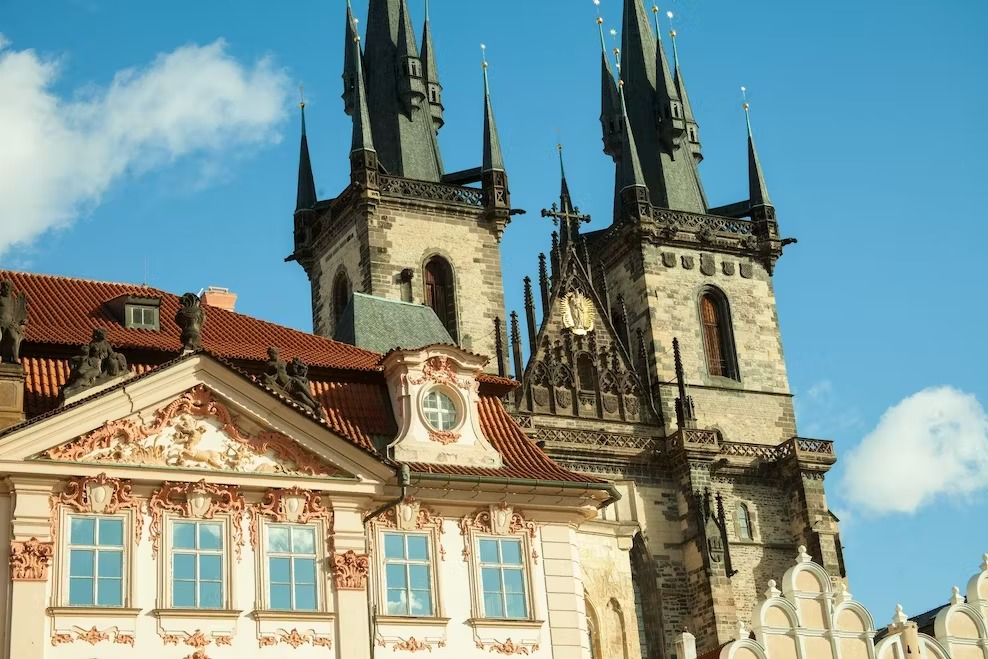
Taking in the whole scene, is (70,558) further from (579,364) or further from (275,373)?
(579,364)

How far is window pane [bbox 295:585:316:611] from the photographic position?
61.1 ft

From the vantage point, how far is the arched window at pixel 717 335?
48.8 m

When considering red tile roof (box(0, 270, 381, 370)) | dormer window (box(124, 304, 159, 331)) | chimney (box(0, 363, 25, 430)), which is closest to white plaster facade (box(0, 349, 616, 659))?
chimney (box(0, 363, 25, 430))

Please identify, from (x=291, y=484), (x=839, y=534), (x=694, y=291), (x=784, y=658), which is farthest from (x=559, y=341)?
(x=291, y=484)

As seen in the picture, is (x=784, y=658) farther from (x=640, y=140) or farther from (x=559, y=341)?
(x=640, y=140)

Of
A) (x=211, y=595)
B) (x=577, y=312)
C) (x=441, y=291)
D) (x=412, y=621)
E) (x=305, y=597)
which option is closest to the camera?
(x=211, y=595)

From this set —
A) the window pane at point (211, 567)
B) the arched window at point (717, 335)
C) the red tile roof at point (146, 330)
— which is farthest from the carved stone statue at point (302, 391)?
the arched window at point (717, 335)

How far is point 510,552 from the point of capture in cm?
2012

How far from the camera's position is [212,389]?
19.1 m

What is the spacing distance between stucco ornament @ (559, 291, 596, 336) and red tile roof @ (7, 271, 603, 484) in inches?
927

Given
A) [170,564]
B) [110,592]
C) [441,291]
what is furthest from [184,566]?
[441,291]

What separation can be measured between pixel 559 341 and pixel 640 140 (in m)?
10.2

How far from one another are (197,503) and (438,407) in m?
3.71

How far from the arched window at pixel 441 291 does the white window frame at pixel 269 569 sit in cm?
2739
